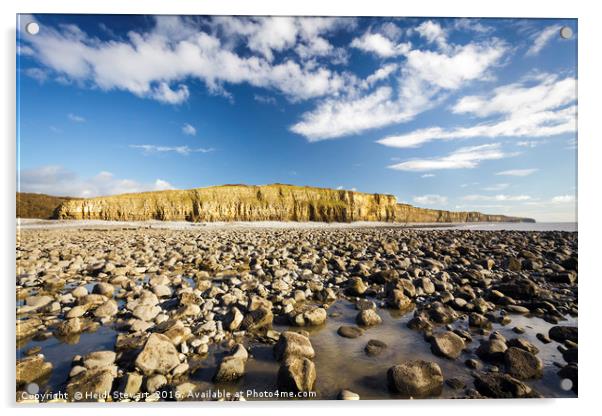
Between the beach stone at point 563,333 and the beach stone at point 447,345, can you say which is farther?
the beach stone at point 563,333

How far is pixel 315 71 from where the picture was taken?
455cm

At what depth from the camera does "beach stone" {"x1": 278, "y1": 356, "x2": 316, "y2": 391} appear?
2475 mm

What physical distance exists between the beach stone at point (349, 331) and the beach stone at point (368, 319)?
170mm

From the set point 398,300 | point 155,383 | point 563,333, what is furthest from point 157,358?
point 563,333

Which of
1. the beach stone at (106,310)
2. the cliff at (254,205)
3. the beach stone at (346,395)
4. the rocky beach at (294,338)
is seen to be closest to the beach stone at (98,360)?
the rocky beach at (294,338)

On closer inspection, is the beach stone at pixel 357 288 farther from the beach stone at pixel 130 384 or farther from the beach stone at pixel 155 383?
the beach stone at pixel 130 384

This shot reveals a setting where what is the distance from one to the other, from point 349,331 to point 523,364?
173 cm

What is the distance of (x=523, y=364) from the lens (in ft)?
8.91

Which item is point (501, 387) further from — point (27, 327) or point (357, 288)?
point (27, 327)

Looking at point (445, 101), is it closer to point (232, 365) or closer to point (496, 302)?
point (496, 302)

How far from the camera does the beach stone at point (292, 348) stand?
9.34 feet

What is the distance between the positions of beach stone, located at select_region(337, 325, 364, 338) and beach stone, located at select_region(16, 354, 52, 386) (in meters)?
3.04

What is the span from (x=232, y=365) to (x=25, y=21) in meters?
4.96

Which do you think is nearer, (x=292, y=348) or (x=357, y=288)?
(x=292, y=348)
